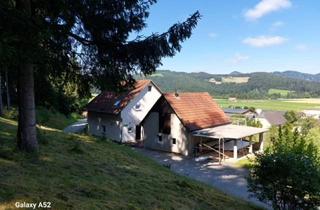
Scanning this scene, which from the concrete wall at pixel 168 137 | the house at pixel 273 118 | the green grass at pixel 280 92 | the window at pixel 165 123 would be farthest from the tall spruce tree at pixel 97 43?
the green grass at pixel 280 92

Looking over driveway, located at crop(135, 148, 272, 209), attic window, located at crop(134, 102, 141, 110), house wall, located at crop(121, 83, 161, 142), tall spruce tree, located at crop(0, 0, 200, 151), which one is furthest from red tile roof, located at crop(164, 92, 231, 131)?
tall spruce tree, located at crop(0, 0, 200, 151)

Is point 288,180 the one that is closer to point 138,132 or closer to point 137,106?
point 137,106

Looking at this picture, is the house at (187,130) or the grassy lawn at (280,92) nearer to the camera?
the house at (187,130)

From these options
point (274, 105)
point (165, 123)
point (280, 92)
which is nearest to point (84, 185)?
point (165, 123)

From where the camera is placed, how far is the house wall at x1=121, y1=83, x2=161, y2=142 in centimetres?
3141

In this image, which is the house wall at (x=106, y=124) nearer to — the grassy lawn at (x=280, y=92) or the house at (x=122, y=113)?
the house at (x=122, y=113)

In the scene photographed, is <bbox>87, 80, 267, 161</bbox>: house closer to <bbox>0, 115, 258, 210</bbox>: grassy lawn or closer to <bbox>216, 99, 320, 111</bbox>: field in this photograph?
<bbox>0, 115, 258, 210</bbox>: grassy lawn

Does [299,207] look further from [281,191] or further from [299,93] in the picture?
[299,93]

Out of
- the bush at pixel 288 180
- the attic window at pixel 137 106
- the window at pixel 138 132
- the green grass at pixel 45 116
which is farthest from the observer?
the window at pixel 138 132

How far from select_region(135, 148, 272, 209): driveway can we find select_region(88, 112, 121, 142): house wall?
485 cm

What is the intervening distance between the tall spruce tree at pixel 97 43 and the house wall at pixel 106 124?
21.3 meters

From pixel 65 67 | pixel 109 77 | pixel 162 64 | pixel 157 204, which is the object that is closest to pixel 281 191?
pixel 157 204

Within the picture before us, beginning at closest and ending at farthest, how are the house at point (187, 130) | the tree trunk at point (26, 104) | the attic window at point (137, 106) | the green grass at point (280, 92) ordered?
the tree trunk at point (26, 104) < the house at point (187, 130) < the attic window at point (137, 106) < the green grass at point (280, 92)

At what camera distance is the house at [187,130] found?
26.8 m
